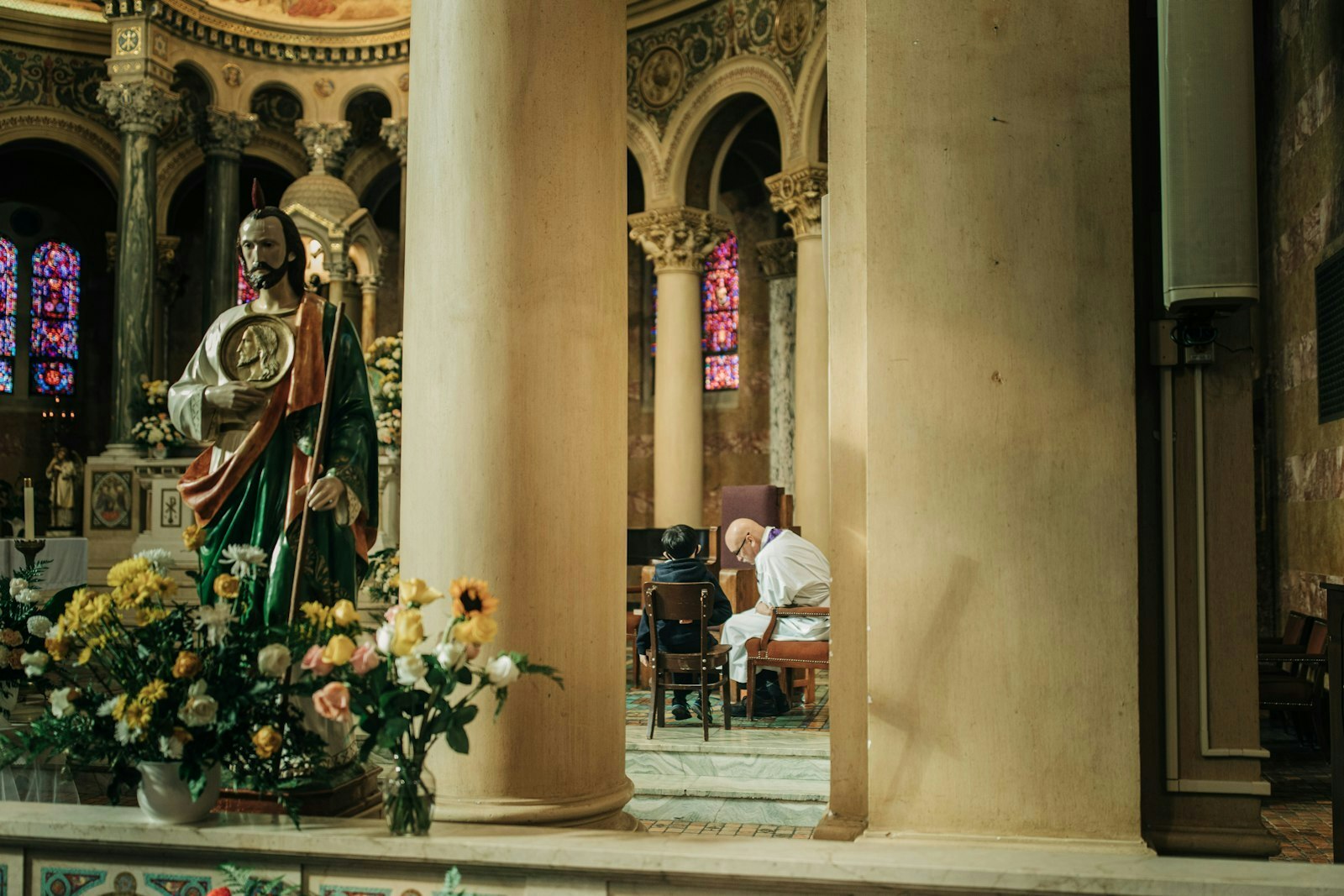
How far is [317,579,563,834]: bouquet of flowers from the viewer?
2527 mm

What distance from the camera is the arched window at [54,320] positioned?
18906mm

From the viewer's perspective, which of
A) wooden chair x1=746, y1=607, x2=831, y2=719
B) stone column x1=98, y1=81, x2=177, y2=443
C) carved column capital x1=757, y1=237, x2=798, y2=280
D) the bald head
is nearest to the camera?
wooden chair x1=746, y1=607, x2=831, y2=719

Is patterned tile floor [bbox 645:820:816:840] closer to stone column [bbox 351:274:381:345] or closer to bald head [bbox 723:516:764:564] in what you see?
bald head [bbox 723:516:764:564]

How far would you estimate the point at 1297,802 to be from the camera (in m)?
5.91

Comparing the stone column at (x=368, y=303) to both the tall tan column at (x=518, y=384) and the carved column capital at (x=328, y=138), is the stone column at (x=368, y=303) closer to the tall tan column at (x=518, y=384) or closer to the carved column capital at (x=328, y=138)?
the carved column capital at (x=328, y=138)

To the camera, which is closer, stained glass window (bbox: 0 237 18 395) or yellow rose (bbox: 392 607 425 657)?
yellow rose (bbox: 392 607 425 657)

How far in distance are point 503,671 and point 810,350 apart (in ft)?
35.0

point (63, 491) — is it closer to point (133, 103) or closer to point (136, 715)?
point (133, 103)

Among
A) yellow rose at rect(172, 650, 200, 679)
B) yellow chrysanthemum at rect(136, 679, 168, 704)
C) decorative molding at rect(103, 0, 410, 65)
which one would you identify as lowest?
yellow chrysanthemum at rect(136, 679, 168, 704)

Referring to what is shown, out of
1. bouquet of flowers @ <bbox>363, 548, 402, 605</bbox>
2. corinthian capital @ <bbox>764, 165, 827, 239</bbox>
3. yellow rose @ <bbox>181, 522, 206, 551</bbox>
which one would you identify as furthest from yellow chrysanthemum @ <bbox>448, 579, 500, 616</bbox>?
corinthian capital @ <bbox>764, 165, 827, 239</bbox>

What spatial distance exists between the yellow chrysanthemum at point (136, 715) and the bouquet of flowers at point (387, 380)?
6.56 meters

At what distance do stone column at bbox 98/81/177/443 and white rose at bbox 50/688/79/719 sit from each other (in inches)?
500

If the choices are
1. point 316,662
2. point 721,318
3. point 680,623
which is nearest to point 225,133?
point 721,318

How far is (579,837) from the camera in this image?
2574mm
